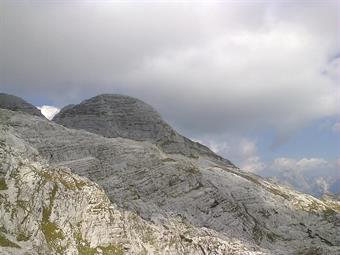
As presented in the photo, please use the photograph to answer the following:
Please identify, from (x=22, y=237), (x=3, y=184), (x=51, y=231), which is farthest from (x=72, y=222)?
(x=3, y=184)

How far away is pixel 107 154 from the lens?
567ft

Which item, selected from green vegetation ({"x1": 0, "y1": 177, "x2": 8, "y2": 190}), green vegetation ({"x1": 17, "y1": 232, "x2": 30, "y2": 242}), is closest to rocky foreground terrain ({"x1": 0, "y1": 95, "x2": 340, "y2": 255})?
green vegetation ({"x1": 17, "y1": 232, "x2": 30, "y2": 242})

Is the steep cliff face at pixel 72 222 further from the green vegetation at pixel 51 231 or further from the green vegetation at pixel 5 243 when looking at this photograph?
the green vegetation at pixel 5 243

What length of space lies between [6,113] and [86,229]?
75198 millimetres

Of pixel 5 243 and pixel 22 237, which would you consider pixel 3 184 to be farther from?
pixel 5 243

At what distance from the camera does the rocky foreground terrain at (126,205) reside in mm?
131375

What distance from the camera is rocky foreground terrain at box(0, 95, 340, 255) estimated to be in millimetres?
131375

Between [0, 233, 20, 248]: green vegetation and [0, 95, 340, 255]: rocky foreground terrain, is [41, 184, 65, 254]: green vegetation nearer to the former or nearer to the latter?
[0, 95, 340, 255]: rocky foreground terrain

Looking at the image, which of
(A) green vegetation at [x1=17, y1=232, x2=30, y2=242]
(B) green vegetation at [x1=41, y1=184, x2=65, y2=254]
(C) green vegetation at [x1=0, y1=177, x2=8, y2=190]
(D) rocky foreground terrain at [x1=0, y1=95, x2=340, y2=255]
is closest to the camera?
(A) green vegetation at [x1=17, y1=232, x2=30, y2=242]

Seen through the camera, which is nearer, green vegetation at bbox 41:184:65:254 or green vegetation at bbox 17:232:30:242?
green vegetation at bbox 17:232:30:242

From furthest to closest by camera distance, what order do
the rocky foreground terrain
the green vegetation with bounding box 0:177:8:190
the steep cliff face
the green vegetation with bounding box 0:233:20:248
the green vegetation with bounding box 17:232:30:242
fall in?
the green vegetation with bounding box 0:177:8:190
the rocky foreground terrain
the steep cliff face
the green vegetation with bounding box 17:232:30:242
the green vegetation with bounding box 0:233:20:248

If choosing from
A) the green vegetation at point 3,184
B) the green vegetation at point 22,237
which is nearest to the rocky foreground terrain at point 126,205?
the green vegetation at point 22,237

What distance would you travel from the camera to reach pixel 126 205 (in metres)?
149

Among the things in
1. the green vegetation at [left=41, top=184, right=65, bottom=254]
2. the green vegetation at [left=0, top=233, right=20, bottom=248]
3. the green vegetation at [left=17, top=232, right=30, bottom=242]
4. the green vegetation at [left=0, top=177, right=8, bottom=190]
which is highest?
the green vegetation at [left=0, top=177, right=8, bottom=190]
